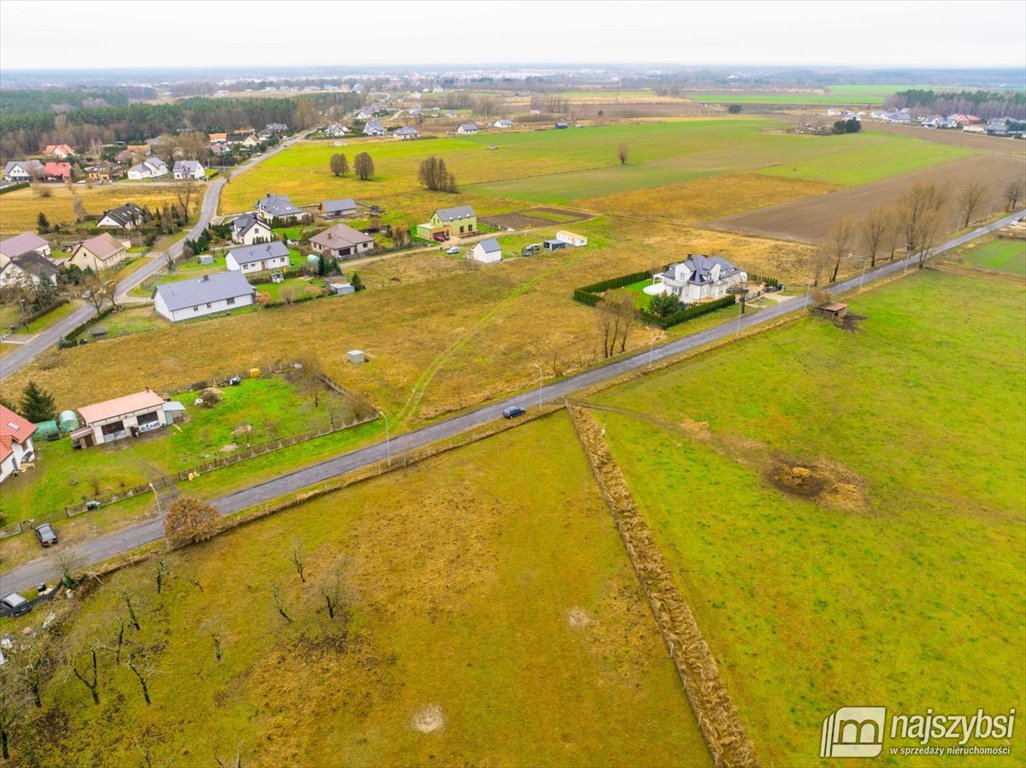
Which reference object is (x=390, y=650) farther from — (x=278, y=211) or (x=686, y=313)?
(x=278, y=211)

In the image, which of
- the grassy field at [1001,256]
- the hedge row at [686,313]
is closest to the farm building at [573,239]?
the hedge row at [686,313]

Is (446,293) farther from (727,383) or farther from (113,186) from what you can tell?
(113,186)

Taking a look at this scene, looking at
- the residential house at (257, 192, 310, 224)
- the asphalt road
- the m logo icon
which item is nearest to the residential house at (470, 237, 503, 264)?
the asphalt road

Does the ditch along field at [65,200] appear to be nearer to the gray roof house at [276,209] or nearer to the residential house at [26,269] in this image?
the gray roof house at [276,209]

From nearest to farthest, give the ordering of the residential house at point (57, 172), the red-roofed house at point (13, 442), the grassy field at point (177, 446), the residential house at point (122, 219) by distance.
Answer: the grassy field at point (177, 446) < the red-roofed house at point (13, 442) < the residential house at point (122, 219) < the residential house at point (57, 172)

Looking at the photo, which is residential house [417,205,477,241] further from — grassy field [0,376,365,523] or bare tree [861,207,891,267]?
bare tree [861,207,891,267]

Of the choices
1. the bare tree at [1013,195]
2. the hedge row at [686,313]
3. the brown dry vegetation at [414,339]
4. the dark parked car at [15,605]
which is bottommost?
the dark parked car at [15,605]
